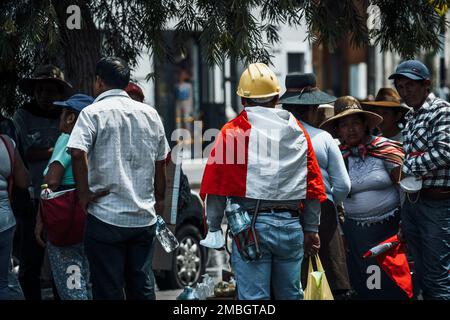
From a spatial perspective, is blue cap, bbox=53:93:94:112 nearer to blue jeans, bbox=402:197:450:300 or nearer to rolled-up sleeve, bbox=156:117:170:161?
rolled-up sleeve, bbox=156:117:170:161

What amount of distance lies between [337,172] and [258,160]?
1.17m

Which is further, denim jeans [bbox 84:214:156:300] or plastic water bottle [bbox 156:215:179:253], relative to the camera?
plastic water bottle [bbox 156:215:179:253]

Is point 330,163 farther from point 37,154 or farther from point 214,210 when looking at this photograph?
point 37,154

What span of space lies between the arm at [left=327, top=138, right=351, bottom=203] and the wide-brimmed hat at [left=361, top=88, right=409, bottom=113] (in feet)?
6.08

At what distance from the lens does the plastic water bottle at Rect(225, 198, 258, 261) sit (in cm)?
570

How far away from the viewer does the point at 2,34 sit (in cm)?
706

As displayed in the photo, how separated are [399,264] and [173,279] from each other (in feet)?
8.50

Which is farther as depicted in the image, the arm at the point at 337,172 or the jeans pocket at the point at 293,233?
the arm at the point at 337,172

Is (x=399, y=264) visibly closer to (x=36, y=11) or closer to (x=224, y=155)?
(x=224, y=155)

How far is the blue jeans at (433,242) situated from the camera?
689 cm

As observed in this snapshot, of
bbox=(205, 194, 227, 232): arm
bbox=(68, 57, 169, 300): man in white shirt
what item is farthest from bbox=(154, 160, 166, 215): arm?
bbox=(205, 194, 227, 232): arm

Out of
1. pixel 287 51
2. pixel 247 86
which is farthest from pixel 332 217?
pixel 287 51

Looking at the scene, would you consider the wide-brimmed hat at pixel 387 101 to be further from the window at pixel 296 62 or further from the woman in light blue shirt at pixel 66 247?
the window at pixel 296 62

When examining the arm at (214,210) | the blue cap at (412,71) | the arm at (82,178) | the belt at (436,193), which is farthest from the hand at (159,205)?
the blue cap at (412,71)
